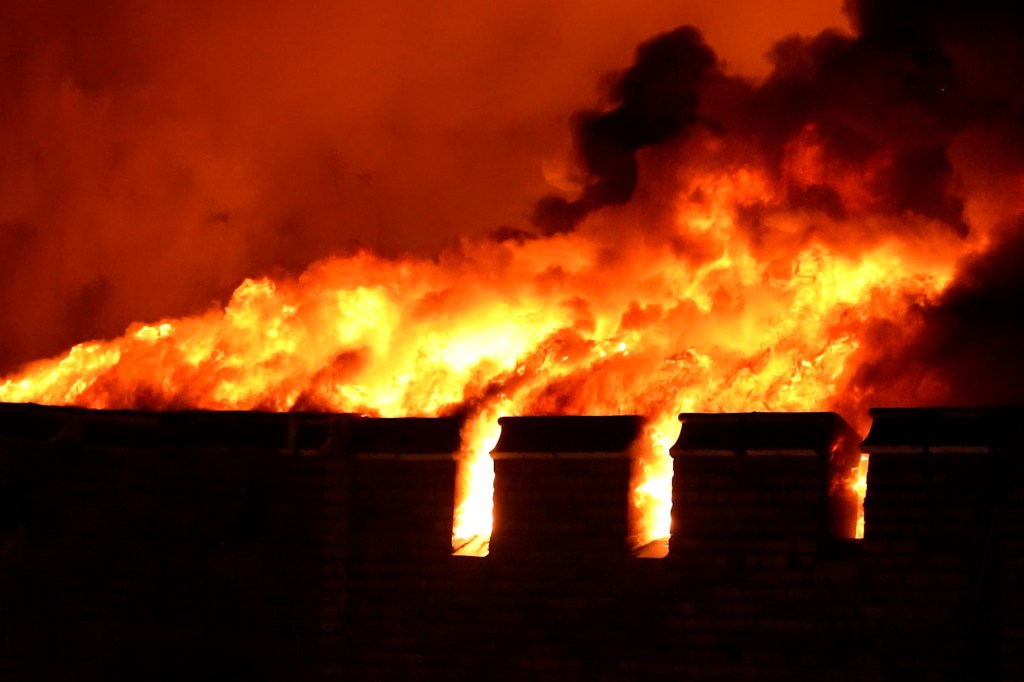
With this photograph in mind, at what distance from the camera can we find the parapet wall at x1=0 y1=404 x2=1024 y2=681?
31.3 ft

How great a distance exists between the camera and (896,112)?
11.8m

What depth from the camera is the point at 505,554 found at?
35.1ft

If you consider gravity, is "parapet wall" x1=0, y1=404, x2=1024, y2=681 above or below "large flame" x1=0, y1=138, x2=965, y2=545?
below

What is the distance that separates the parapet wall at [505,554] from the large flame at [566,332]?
431 mm

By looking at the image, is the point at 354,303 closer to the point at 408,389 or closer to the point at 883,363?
the point at 408,389

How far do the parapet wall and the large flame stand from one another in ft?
1.41

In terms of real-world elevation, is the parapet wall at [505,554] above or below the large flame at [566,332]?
below

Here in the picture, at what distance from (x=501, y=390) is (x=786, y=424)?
219 cm

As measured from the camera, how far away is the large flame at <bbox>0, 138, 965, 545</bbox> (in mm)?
10727

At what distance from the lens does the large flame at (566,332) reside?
10.7 metres

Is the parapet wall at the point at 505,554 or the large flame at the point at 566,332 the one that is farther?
the large flame at the point at 566,332

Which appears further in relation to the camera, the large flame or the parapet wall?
the large flame

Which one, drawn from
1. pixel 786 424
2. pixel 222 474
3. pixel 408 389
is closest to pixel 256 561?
pixel 222 474

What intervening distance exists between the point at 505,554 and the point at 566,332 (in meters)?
1.79
